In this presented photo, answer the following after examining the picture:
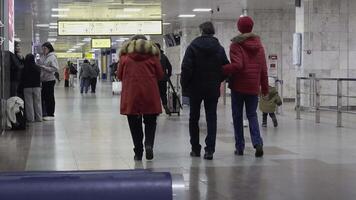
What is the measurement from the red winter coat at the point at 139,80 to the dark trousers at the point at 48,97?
7243mm

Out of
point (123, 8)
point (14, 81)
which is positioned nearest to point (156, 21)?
point (123, 8)

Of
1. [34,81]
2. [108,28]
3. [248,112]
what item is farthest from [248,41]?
[108,28]

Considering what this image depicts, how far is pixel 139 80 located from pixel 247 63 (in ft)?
4.85

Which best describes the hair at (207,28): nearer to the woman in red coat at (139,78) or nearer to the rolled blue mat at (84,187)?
the woman in red coat at (139,78)

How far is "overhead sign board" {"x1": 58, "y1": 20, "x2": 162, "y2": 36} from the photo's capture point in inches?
917

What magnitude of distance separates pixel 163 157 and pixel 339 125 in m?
5.73

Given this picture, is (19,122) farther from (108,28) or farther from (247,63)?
(108,28)

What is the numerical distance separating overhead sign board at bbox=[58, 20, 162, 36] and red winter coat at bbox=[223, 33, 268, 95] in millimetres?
15390

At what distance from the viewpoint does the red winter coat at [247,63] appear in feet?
26.1

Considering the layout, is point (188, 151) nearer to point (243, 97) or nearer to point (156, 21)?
point (243, 97)

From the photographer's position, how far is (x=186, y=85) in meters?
7.87

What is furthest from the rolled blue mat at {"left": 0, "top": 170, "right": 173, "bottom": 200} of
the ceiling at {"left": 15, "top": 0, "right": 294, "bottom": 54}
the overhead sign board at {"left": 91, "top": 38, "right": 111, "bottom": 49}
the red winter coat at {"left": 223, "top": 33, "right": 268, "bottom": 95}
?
the overhead sign board at {"left": 91, "top": 38, "right": 111, "bottom": 49}

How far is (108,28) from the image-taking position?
2408 centimetres

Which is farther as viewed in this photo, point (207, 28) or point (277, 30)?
point (277, 30)
